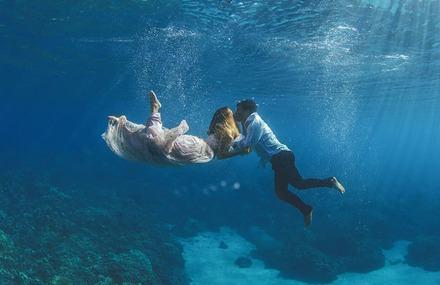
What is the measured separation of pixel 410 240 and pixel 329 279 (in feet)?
28.6

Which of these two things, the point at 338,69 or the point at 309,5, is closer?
the point at 309,5

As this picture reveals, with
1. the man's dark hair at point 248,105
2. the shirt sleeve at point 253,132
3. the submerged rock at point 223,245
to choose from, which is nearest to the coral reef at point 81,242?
the submerged rock at point 223,245

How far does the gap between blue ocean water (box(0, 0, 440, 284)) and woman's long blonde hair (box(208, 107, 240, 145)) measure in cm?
807

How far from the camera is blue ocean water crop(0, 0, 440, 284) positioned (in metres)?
10.7

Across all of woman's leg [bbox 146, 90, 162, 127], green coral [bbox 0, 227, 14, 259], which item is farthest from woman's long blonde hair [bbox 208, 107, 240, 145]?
green coral [bbox 0, 227, 14, 259]

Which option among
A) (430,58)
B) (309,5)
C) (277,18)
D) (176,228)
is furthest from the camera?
(176,228)

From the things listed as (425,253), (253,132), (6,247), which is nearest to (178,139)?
(253,132)

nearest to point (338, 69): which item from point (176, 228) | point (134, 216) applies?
point (176, 228)

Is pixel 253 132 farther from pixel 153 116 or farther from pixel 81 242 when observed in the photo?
pixel 81 242

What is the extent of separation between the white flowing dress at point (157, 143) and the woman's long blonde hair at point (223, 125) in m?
0.12

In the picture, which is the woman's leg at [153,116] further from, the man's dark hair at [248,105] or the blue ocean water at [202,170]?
the blue ocean water at [202,170]

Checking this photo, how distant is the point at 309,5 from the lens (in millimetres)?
10078

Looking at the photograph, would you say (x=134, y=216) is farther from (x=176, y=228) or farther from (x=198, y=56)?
(x=198, y=56)

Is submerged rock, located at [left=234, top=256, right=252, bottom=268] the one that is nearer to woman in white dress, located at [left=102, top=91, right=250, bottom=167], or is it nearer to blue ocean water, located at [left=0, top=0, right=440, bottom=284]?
blue ocean water, located at [left=0, top=0, right=440, bottom=284]
